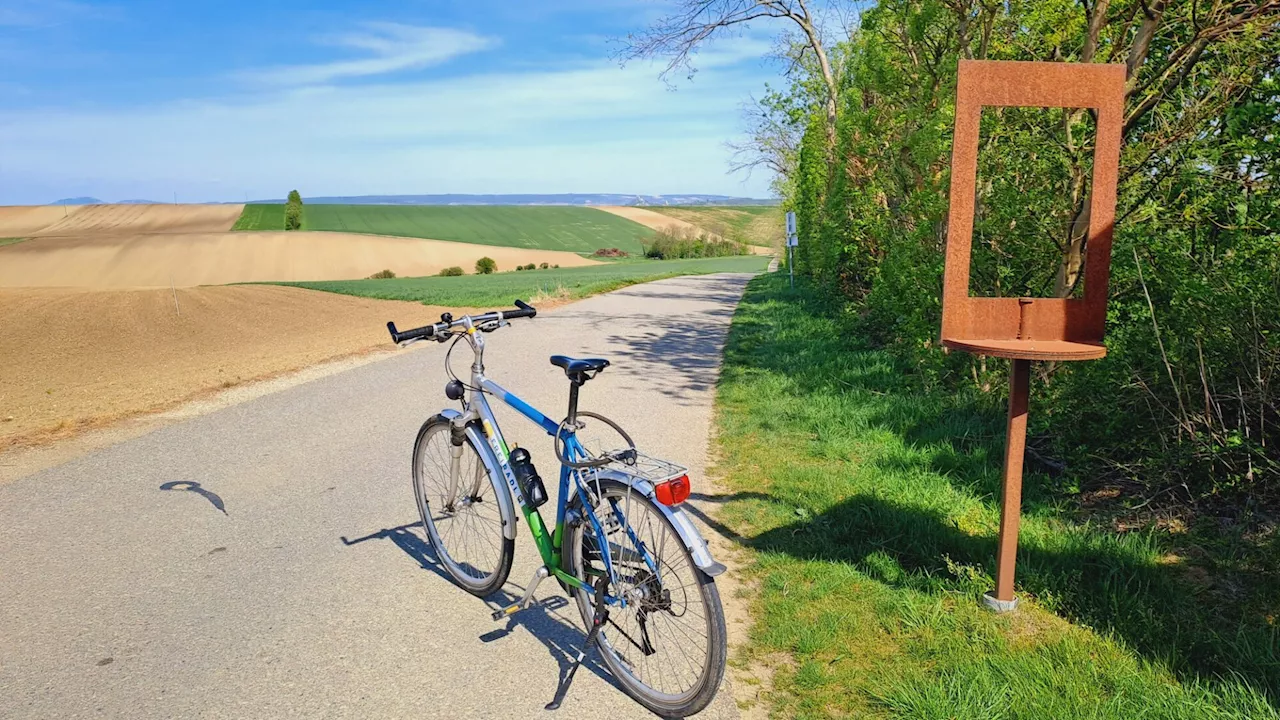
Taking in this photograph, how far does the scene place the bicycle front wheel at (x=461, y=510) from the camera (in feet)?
12.8

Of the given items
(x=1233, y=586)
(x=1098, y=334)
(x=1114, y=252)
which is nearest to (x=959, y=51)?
(x=1114, y=252)

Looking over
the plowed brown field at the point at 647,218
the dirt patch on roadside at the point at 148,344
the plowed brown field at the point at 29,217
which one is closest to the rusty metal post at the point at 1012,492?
the dirt patch on roadside at the point at 148,344

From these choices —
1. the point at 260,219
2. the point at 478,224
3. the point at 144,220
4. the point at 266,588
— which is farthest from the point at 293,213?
the point at 266,588

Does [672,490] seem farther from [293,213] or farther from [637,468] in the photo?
[293,213]

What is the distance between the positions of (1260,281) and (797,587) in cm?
272

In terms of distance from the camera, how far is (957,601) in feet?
11.6

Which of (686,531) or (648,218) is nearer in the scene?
(686,531)

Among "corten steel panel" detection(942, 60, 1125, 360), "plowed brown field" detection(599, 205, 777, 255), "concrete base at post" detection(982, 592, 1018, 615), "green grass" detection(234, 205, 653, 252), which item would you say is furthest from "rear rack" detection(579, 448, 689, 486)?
"plowed brown field" detection(599, 205, 777, 255)

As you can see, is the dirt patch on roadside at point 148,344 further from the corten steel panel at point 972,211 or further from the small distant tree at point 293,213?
the small distant tree at point 293,213

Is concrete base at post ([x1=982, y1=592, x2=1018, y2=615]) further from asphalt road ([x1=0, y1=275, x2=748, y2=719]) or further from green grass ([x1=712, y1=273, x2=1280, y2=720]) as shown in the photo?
asphalt road ([x1=0, y1=275, x2=748, y2=719])

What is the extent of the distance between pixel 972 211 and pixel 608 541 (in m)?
2.00

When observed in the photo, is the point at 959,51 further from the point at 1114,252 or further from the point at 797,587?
the point at 797,587

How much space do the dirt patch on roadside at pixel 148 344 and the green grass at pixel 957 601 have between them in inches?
275

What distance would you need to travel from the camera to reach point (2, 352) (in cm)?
1451
